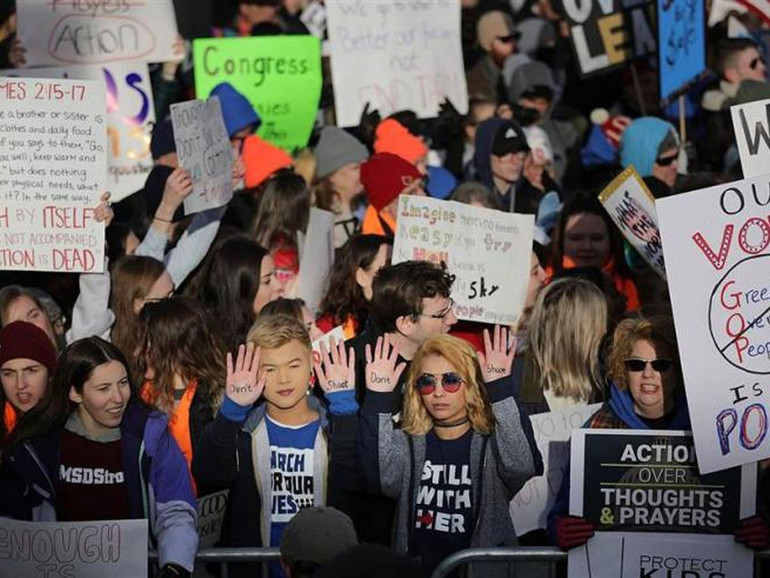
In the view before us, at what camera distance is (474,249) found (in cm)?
874

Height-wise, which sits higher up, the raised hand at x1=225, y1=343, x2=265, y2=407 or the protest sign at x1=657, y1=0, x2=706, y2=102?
the protest sign at x1=657, y1=0, x2=706, y2=102

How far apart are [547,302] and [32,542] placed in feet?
8.18

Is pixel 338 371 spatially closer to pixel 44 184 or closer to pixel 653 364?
pixel 653 364

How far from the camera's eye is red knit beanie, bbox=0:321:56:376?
7570mm

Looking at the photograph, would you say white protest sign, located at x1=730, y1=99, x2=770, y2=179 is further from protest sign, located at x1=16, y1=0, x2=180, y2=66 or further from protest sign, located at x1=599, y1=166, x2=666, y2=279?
protest sign, located at x1=16, y1=0, x2=180, y2=66

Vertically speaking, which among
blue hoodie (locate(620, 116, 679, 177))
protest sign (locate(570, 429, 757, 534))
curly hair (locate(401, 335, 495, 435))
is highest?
blue hoodie (locate(620, 116, 679, 177))

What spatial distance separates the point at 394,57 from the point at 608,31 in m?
1.63

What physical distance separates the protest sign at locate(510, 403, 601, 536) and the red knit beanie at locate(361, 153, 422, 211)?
2712mm

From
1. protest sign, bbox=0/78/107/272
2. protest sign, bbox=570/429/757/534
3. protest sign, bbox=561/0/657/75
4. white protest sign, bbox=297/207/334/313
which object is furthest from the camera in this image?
protest sign, bbox=561/0/657/75

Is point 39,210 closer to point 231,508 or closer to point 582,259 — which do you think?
Result: point 231,508

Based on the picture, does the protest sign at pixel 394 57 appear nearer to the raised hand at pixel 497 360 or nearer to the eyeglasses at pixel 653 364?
the raised hand at pixel 497 360

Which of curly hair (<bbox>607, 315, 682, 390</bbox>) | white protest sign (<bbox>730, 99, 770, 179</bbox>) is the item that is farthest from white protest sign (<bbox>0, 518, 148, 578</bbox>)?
white protest sign (<bbox>730, 99, 770, 179</bbox>)

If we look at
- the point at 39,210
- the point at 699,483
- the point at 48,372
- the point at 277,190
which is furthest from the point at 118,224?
the point at 699,483

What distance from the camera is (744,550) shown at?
256 inches
